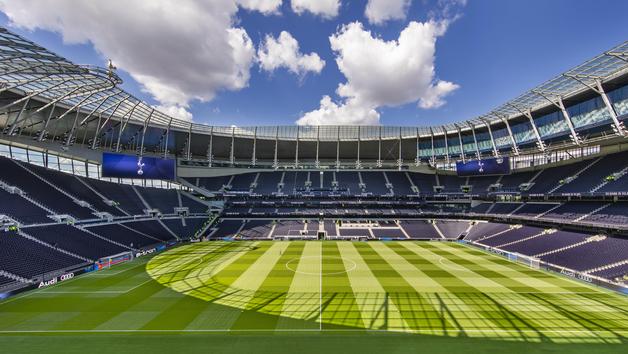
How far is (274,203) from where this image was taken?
229ft

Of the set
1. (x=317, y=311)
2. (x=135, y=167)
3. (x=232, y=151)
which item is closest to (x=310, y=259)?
(x=317, y=311)

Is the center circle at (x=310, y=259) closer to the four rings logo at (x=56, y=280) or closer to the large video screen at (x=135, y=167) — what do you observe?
the four rings logo at (x=56, y=280)

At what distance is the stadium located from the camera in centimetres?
1862

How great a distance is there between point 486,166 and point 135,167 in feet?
225

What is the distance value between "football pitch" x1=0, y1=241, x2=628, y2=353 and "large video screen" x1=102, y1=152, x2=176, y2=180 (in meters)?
23.5

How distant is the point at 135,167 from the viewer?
172 feet

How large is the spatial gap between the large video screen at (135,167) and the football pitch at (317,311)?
23.5 m

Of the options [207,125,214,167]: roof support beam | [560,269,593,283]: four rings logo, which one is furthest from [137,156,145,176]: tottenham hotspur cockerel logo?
[560,269,593,283]: four rings logo

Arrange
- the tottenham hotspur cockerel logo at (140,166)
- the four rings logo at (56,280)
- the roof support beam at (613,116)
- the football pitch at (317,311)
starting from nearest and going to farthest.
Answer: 1. the football pitch at (317,311)
2. the four rings logo at (56,280)
3. the roof support beam at (613,116)
4. the tottenham hotspur cockerel logo at (140,166)

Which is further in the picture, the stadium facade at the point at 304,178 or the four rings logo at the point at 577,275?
the stadium facade at the point at 304,178

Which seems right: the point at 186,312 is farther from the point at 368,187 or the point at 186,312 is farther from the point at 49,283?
the point at 368,187

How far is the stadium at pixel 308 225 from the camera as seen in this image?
18.6 meters

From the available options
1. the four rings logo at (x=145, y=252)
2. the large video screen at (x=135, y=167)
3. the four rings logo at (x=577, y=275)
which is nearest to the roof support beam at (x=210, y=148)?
the large video screen at (x=135, y=167)

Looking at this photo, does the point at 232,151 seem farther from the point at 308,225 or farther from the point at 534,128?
the point at 534,128
